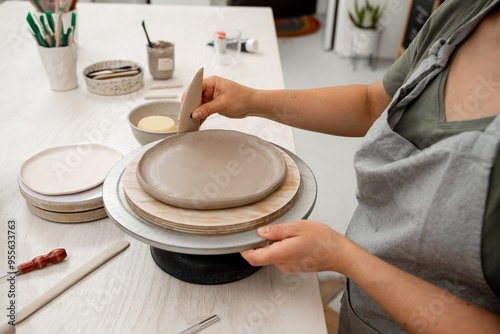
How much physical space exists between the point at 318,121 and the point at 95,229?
0.56 metres

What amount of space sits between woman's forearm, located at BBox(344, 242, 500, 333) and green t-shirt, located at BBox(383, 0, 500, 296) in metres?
0.05

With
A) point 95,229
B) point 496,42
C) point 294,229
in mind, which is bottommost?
point 95,229

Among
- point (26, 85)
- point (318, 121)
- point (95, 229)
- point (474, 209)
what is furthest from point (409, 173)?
point (26, 85)

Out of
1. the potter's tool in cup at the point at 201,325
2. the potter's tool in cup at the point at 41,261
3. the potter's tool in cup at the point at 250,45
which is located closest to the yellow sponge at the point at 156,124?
the potter's tool in cup at the point at 41,261

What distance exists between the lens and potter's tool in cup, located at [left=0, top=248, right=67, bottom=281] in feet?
2.28

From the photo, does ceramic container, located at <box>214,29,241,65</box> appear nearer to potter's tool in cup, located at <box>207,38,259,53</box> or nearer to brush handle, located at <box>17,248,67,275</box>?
potter's tool in cup, located at <box>207,38,259,53</box>

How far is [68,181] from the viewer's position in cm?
86

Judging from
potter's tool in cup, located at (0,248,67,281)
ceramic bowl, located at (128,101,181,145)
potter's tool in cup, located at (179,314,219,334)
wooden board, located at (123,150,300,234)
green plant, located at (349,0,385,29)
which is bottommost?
green plant, located at (349,0,385,29)

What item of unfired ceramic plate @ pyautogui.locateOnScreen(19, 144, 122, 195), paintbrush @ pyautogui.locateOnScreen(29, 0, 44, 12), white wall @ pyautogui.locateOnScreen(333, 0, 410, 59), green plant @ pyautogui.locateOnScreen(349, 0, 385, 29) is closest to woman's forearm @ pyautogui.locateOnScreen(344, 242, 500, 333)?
unfired ceramic plate @ pyautogui.locateOnScreen(19, 144, 122, 195)

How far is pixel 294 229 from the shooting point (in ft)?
2.09

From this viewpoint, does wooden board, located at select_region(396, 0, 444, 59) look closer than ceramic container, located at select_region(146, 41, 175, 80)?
No

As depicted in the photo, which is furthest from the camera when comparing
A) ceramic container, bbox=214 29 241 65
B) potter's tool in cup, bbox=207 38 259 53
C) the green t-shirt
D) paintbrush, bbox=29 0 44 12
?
potter's tool in cup, bbox=207 38 259 53

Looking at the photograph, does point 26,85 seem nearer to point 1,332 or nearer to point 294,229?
point 1,332

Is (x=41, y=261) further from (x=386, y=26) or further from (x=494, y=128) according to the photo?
(x=386, y=26)
